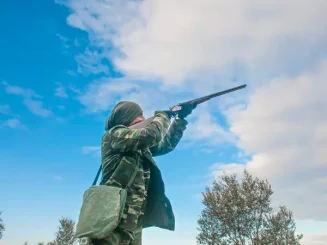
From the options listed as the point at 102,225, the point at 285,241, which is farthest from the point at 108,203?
the point at 285,241

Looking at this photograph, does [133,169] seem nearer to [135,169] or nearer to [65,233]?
[135,169]

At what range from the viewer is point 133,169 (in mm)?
2867

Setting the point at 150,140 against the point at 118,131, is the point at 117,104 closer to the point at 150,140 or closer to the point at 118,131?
the point at 118,131

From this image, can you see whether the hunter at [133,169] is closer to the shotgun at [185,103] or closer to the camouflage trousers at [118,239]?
the camouflage trousers at [118,239]

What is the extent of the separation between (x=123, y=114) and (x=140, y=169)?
0.69m

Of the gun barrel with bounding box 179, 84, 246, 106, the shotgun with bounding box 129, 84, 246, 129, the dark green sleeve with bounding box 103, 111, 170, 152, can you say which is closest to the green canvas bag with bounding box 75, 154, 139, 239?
the dark green sleeve with bounding box 103, 111, 170, 152

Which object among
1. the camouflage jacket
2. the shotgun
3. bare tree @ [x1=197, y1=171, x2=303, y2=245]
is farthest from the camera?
bare tree @ [x1=197, y1=171, x2=303, y2=245]

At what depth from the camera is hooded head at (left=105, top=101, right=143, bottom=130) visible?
3.24 meters

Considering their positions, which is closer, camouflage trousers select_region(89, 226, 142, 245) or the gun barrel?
camouflage trousers select_region(89, 226, 142, 245)

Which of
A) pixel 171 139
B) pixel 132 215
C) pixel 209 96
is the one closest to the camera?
pixel 132 215

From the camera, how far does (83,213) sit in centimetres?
256

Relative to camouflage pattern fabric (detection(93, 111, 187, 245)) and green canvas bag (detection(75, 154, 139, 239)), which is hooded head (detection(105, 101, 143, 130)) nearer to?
camouflage pattern fabric (detection(93, 111, 187, 245))

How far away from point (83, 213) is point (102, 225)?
0.84ft

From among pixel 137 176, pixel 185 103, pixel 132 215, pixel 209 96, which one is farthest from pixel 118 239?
pixel 209 96
